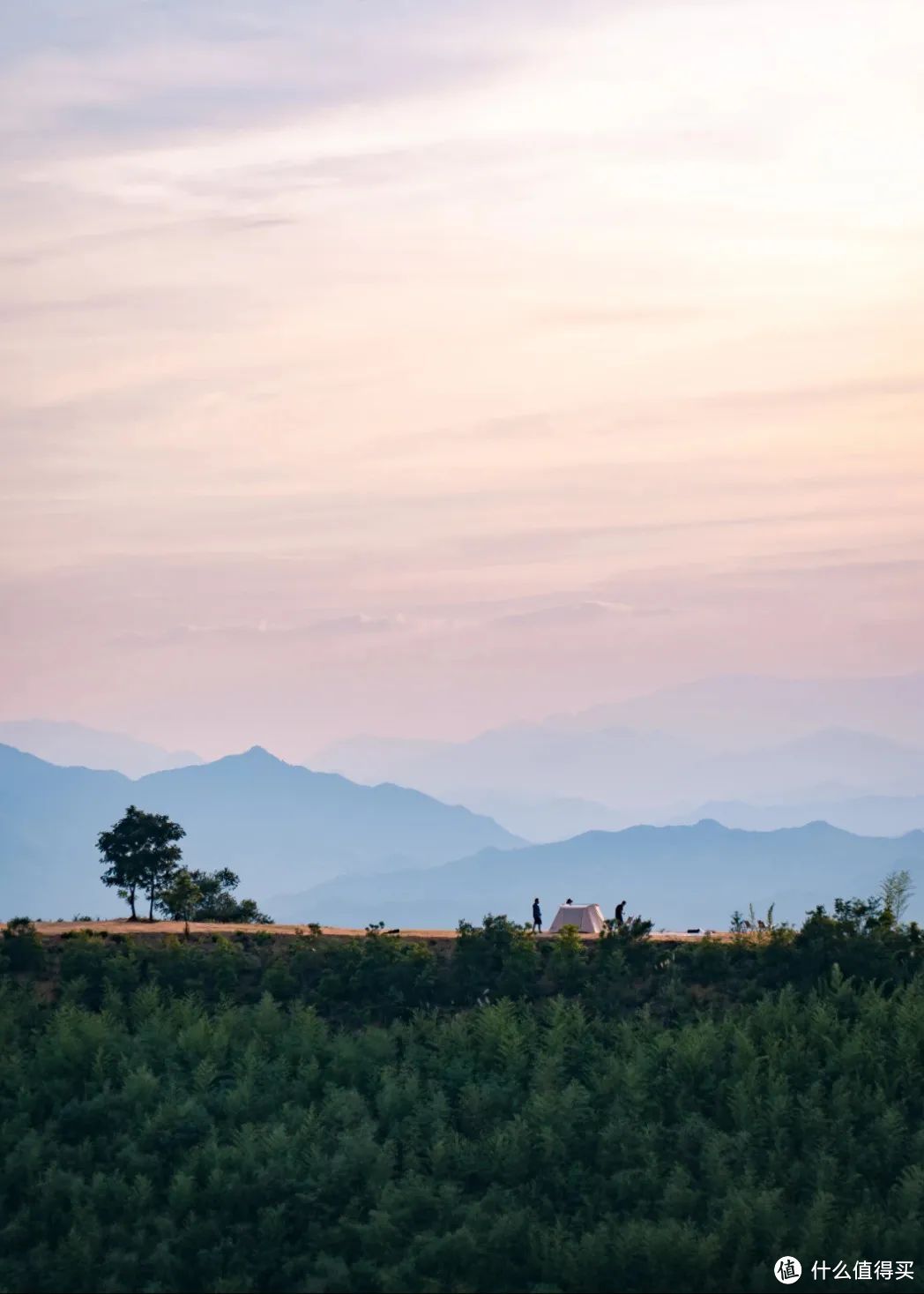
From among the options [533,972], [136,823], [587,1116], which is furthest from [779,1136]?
[136,823]

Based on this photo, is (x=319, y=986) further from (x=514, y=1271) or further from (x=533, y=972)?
(x=514, y=1271)

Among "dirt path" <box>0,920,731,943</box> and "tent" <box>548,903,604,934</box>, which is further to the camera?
"tent" <box>548,903,604,934</box>

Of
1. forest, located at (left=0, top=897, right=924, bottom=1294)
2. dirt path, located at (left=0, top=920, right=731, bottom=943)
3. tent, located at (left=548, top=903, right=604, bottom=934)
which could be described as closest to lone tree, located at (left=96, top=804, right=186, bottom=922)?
dirt path, located at (left=0, top=920, right=731, bottom=943)

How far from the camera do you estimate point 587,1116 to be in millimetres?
47594

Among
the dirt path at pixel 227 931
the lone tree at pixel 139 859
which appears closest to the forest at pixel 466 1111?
the dirt path at pixel 227 931

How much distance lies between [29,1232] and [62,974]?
15.0m

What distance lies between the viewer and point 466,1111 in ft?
159

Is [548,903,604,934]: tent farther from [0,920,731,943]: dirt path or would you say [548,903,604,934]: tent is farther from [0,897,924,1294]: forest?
Answer: [0,897,924,1294]: forest

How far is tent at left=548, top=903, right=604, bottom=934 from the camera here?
225 feet

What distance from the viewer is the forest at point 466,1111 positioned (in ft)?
137

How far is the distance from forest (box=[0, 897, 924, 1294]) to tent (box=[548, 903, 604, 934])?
7.84 m
